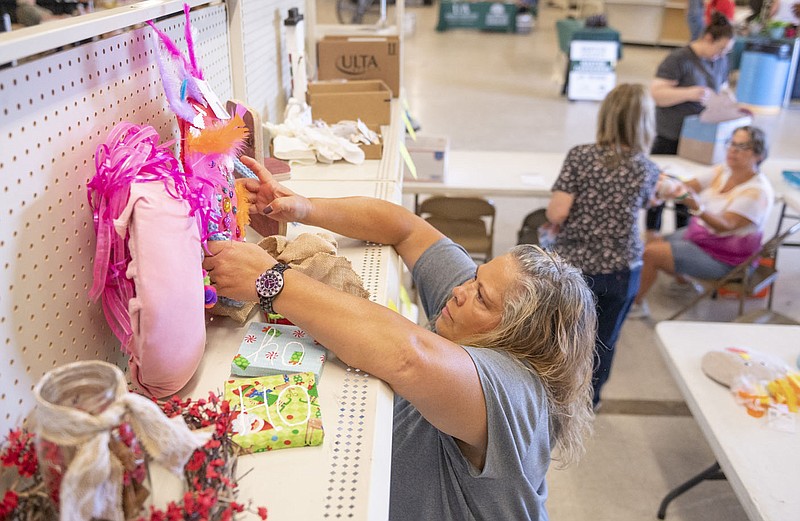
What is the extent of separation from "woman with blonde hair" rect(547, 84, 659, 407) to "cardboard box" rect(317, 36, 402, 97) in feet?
3.57

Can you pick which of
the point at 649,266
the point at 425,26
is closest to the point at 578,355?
the point at 649,266

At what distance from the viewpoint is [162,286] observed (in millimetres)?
1053

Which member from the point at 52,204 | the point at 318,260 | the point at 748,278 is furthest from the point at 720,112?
the point at 52,204

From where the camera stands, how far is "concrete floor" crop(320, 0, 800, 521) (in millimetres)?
2867

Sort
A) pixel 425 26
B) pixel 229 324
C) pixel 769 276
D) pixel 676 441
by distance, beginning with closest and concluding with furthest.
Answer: pixel 229 324 → pixel 676 441 → pixel 769 276 → pixel 425 26

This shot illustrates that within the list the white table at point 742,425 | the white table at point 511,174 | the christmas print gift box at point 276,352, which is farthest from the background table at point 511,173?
the christmas print gift box at point 276,352

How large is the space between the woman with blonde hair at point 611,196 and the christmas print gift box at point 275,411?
78.8 inches

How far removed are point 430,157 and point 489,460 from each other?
2.78 meters

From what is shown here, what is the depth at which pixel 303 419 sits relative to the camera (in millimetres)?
1096

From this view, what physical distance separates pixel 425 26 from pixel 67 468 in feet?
47.2

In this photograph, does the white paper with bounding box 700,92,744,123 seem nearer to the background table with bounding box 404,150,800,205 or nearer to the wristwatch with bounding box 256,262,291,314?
the background table with bounding box 404,150,800,205

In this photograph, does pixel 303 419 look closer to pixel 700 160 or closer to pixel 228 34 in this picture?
pixel 228 34

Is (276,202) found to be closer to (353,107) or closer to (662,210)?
(353,107)

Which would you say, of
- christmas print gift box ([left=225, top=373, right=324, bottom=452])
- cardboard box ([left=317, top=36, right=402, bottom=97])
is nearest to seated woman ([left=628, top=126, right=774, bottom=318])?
cardboard box ([left=317, top=36, right=402, bottom=97])
